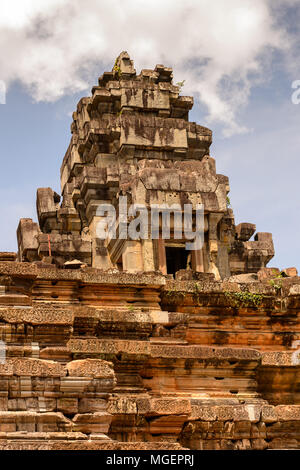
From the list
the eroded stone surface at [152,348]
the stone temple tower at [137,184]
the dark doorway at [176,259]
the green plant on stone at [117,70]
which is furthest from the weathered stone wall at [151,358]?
the green plant on stone at [117,70]

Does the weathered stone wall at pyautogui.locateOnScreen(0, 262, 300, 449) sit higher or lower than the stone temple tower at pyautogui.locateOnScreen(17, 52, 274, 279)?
lower

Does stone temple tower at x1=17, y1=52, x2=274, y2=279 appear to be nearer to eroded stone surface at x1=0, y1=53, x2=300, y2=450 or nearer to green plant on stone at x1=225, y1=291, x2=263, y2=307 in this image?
eroded stone surface at x1=0, y1=53, x2=300, y2=450

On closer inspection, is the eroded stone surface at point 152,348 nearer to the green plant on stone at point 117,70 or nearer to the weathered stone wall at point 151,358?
the weathered stone wall at point 151,358

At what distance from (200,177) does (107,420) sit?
509 inches

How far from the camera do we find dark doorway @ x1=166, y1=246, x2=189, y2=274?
1065 inches

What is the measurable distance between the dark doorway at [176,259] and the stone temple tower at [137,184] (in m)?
0.03

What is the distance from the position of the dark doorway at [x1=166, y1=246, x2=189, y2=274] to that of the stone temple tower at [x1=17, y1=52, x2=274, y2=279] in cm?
3

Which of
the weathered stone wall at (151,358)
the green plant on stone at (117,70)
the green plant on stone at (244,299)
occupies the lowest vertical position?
the weathered stone wall at (151,358)

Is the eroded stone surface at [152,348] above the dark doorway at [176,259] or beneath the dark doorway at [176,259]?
beneath

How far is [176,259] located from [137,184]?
436 cm

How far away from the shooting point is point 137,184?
23.5 m

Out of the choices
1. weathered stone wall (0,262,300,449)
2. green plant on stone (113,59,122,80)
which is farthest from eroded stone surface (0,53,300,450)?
green plant on stone (113,59,122,80)

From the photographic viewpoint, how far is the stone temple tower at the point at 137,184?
932 inches

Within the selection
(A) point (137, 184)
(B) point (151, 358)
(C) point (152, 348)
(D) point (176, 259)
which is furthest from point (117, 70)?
(B) point (151, 358)
